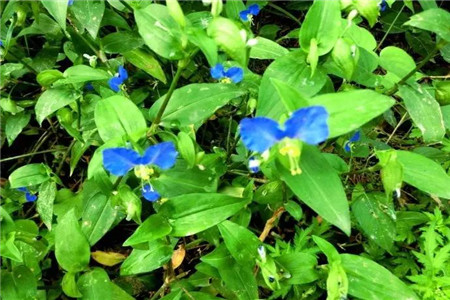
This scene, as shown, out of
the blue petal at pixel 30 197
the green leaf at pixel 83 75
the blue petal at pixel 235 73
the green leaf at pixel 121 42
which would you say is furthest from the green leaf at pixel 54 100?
the blue petal at pixel 235 73

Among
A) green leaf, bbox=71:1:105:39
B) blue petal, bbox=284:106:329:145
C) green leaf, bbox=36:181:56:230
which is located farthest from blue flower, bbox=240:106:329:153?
green leaf, bbox=36:181:56:230

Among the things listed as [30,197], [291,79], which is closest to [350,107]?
[291,79]

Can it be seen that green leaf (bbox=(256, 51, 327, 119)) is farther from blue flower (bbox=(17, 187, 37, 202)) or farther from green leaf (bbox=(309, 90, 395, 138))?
blue flower (bbox=(17, 187, 37, 202))

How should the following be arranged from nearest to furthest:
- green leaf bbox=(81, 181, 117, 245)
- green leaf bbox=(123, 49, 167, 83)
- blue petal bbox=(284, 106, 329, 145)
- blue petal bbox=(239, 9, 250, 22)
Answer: blue petal bbox=(284, 106, 329, 145) < green leaf bbox=(81, 181, 117, 245) < blue petal bbox=(239, 9, 250, 22) < green leaf bbox=(123, 49, 167, 83)

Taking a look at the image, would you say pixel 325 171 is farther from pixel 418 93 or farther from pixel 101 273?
pixel 101 273

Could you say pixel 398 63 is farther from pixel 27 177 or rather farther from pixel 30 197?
pixel 30 197

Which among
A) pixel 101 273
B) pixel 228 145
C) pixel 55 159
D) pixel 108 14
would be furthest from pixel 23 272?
pixel 108 14

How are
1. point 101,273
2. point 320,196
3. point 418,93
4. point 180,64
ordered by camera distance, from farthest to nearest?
point 101,273
point 418,93
point 180,64
point 320,196

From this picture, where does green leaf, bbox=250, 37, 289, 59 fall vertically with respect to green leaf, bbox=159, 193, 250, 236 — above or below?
above
